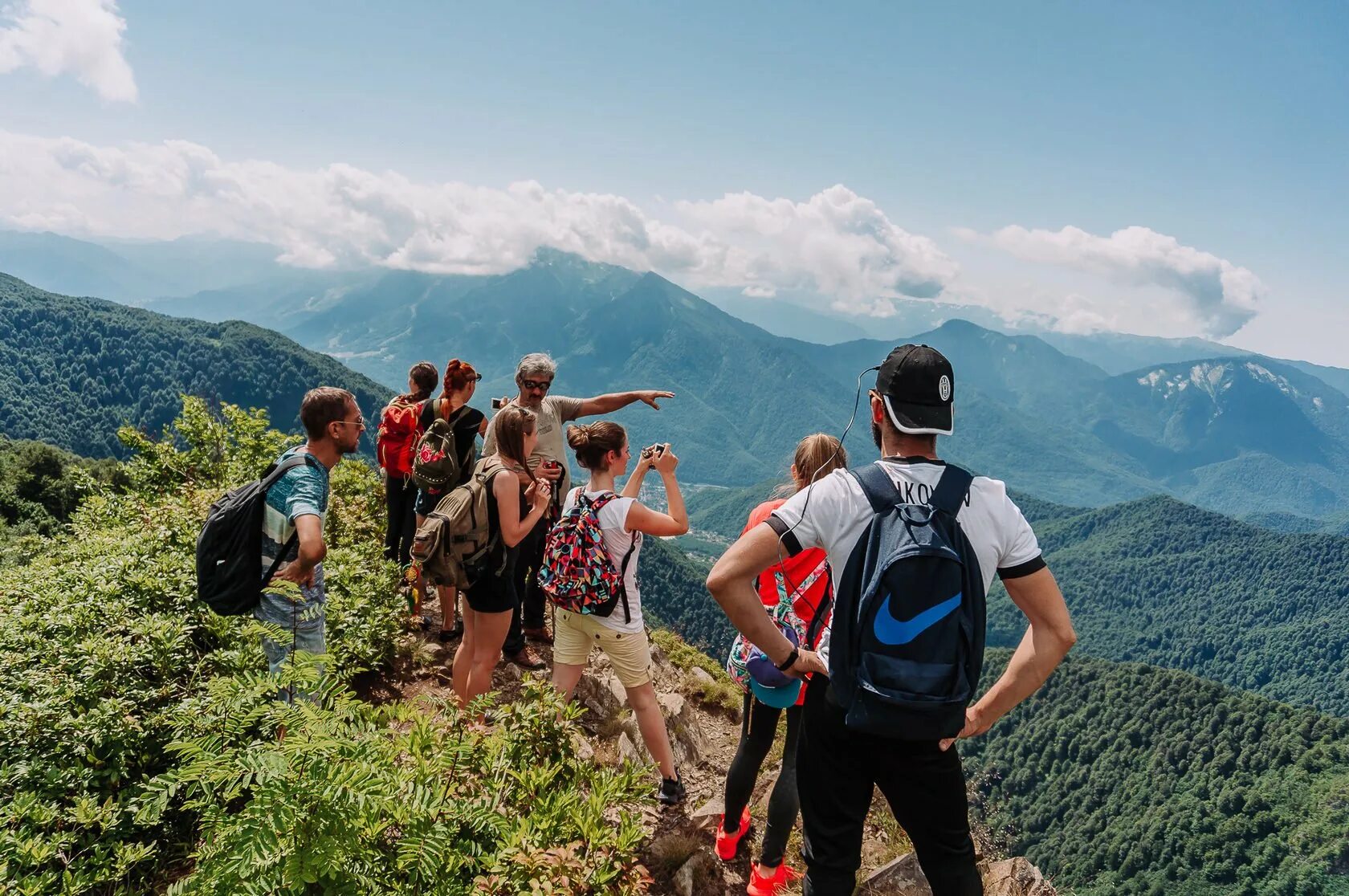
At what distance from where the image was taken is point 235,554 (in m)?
3.86

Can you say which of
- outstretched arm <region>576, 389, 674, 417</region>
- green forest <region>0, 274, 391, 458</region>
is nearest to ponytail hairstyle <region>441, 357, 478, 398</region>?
outstretched arm <region>576, 389, 674, 417</region>

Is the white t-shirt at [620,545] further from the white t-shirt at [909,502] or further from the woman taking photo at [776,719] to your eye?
the white t-shirt at [909,502]

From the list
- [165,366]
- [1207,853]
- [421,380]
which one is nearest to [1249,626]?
[1207,853]

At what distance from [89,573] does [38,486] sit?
3780 centimetres

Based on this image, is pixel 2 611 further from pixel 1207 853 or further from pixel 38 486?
pixel 1207 853

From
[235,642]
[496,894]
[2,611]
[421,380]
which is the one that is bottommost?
[2,611]

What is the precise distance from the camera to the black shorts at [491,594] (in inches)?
183

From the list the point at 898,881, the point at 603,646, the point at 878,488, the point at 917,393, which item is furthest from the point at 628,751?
the point at 917,393

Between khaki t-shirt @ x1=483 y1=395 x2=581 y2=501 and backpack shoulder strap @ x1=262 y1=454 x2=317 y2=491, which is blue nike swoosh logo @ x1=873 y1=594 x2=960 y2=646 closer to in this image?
backpack shoulder strap @ x1=262 y1=454 x2=317 y2=491

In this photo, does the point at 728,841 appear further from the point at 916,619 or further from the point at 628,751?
the point at 916,619

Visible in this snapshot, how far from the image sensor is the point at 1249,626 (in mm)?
196625

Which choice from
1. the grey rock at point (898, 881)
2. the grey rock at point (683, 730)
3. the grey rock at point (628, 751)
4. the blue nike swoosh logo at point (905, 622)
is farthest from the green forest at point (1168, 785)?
the blue nike swoosh logo at point (905, 622)

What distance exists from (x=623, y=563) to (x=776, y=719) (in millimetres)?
1311

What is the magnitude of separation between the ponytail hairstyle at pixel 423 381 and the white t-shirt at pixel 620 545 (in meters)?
3.08
